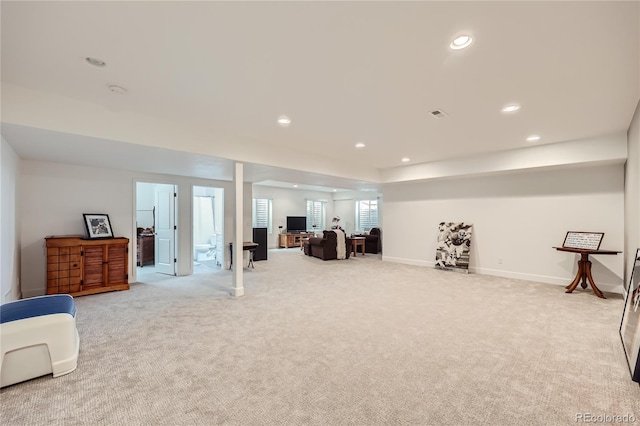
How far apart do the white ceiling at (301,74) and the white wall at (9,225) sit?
29cm

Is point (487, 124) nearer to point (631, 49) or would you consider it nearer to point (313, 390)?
point (631, 49)

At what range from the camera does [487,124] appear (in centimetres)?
384

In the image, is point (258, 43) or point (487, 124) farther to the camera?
point (487, 124)

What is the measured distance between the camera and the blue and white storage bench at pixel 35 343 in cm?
211

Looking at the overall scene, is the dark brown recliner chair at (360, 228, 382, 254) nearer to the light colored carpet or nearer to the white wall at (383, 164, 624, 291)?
the white wall at (383, 164, 624, 291)

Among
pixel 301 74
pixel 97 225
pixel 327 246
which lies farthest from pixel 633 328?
pixel 97 225

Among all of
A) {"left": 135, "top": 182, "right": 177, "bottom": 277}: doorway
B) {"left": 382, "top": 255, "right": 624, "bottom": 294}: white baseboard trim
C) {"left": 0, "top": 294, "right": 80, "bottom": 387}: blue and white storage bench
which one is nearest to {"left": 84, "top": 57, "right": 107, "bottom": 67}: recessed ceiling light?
{"left": 0, "top": 294, "right": 80, "bottom": 387}: blue and white storage bench

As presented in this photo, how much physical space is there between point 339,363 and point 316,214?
1068 cm

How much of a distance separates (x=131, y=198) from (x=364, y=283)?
487cm

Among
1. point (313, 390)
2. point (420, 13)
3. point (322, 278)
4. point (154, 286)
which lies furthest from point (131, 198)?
point (420, 13)

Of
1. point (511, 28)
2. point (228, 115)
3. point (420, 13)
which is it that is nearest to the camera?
point (420, 13)

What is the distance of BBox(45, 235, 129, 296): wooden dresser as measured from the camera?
443 cm

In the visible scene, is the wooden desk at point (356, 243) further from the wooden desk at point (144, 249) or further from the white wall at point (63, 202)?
the wooden desk at point (144, 249)

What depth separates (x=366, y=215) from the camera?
12141mm
